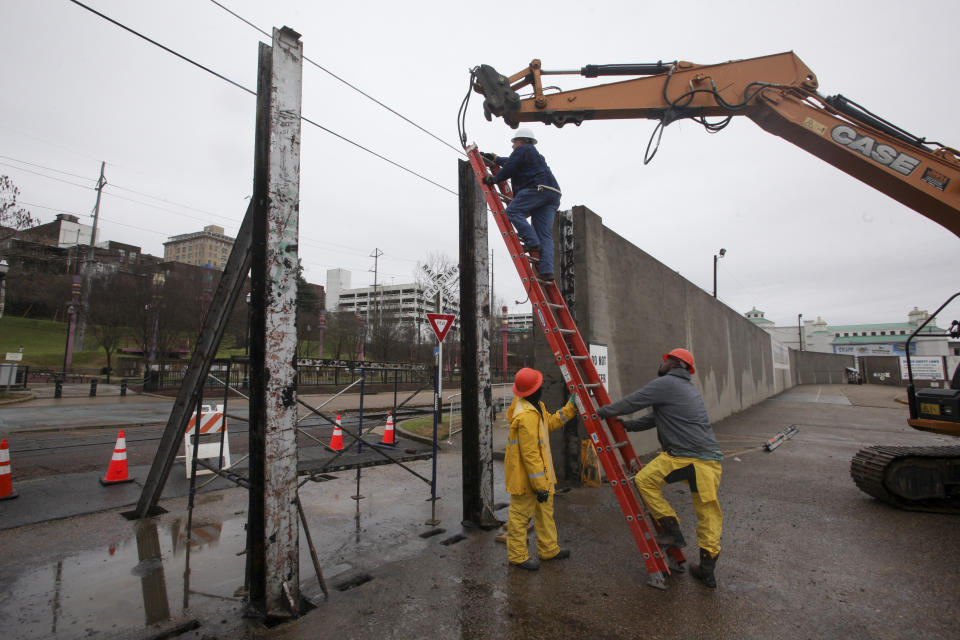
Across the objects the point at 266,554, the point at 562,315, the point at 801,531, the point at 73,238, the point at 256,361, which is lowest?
the point at 801,531

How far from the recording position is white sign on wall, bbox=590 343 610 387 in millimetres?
6922

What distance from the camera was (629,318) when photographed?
336 inches

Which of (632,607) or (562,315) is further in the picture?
(562,315)

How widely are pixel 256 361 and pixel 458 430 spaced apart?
906cm

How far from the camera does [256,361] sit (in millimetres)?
3176

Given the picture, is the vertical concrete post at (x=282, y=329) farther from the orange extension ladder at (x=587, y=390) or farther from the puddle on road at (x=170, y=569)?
the orange extension ladder at (x=587, y=390)

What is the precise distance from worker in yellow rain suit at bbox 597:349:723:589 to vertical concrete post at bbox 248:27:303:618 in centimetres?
259

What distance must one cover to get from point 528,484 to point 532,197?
113 inches

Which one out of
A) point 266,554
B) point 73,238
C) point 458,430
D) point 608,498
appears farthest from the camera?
point 73,238

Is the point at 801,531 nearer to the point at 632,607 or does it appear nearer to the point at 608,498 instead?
the point at 608,498

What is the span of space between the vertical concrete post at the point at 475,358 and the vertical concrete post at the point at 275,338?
7.03ft

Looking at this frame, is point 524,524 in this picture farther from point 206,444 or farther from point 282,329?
point 206,444

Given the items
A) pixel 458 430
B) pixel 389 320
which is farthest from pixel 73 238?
pixel 458 430

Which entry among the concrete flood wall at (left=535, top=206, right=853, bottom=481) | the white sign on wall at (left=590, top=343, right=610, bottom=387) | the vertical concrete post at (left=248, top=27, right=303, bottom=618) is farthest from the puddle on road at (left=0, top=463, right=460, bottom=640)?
the concrete flood wall at (left=535, top=206, right=853, bottom=481)
